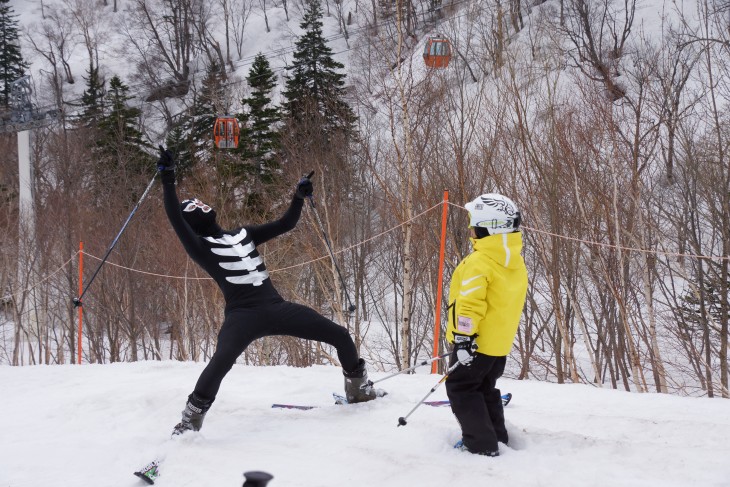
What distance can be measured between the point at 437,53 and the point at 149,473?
1248 centimetres

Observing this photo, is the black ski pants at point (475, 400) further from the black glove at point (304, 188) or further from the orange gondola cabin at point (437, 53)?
the orange gondola cabin at point (437, 53)

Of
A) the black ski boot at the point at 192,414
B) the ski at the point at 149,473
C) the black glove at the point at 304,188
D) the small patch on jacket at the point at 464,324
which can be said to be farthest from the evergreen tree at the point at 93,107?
the small patch on jacket at the point at 464,324

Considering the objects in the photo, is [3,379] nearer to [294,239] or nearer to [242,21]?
[294,239]

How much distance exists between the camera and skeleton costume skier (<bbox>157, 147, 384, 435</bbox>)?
3703mm

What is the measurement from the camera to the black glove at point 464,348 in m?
3.15

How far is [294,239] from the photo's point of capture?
16.5m

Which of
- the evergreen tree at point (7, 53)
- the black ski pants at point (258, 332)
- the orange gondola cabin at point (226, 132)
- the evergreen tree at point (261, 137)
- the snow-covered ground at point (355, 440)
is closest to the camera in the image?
the snow-covered ground at point (355, 440)

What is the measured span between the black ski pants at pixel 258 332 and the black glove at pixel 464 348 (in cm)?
113

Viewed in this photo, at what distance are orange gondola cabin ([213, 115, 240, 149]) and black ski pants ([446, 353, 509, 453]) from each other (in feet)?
49.9

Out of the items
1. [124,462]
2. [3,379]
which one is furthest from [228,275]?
[3,379]

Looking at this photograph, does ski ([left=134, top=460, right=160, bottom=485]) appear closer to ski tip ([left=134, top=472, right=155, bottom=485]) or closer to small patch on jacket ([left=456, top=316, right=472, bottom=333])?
ski tip ([left=134, top=472, right=155, bottom=485])

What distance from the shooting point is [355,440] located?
11.9 feet

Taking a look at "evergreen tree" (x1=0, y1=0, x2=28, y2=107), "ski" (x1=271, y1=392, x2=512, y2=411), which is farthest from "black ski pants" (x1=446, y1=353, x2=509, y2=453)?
"evergreen tree" (x1=0, y1=0, x2=28, y2=107)

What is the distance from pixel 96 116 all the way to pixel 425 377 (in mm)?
28105
